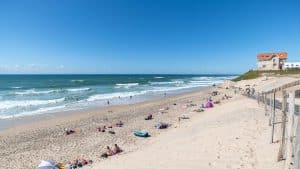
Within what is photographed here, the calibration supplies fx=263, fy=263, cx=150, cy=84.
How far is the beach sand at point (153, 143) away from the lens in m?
9.36

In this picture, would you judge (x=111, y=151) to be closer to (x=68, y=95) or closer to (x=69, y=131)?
(x=69, y=131)

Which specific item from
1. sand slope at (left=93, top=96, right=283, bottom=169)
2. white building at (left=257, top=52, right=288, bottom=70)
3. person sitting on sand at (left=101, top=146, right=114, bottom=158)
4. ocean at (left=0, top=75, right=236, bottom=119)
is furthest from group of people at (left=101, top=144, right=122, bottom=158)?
white building at (left=257, top=52, right=288, bottom=70)

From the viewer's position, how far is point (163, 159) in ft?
32.3

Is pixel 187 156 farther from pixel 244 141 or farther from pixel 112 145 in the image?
pixel 112 145

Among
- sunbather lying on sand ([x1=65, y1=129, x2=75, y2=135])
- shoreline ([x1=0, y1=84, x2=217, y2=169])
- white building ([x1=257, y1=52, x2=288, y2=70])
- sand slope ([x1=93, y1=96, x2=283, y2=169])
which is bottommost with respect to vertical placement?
shoreline ([x1=0, y1=84, x2=217, y2=169])

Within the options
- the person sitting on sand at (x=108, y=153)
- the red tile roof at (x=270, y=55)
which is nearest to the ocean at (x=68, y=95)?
the person sitting on sand at (x=108, y=153)

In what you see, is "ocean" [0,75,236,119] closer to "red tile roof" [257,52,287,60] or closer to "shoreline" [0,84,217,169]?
"shoreline" [0,84,217,169]

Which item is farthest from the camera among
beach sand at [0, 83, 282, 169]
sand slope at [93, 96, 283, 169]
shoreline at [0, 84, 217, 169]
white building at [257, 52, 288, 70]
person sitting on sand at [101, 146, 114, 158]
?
white building at [257, 52, 288, 70]

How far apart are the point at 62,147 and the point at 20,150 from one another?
2.01 metres

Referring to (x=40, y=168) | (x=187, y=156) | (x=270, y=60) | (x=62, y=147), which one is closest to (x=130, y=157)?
(x=187, y=156)

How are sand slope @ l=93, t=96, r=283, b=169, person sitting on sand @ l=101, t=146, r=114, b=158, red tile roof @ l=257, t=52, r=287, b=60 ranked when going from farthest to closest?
red tile roof @ l=257, t=52, r=287, b=60 → person sitting on sand @ l=101, t=146, r=114, b=158 → sand slope @ l=93, t=96, r=283, b=169

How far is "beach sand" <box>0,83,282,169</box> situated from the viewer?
9.36 metres

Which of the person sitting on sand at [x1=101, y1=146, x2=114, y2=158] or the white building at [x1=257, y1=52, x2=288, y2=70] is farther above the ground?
the white building at [x1=257, y1=52, x2=288, y2=70]

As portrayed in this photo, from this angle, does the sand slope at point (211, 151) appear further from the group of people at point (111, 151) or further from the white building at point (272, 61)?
the white building at point (272, 61)
